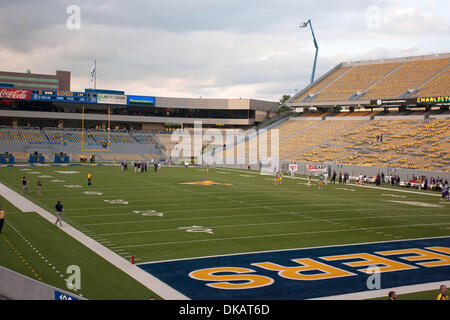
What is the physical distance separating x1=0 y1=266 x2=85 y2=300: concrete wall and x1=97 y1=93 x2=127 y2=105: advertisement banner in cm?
6787

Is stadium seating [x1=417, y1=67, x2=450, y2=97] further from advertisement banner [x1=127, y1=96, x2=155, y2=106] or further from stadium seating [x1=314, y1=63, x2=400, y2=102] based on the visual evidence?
advertisement banner [x1=127, y1=96, x2=155, y2=106]

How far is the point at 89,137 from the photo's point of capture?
229ft

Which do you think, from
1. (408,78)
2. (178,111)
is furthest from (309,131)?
(178,111)

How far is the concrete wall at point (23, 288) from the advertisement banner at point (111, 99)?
2672 inches

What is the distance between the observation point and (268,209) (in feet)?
73.5

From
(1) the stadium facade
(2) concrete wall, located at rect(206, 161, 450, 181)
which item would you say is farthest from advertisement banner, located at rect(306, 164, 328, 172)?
(1) the stadium facade

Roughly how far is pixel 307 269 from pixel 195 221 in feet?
23.9

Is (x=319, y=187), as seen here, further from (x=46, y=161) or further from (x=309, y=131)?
(x=46, y=161)

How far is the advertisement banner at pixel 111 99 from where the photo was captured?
244ft

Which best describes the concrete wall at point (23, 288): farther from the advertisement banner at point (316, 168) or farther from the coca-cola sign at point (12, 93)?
the coca-cola sign at point (12, 93)

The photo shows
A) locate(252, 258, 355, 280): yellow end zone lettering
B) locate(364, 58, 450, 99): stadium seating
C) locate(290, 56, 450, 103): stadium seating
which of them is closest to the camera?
locate(252, 258, 355, 280): yellow end zone lettering

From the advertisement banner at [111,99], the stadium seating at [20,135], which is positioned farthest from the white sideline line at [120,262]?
the advertisement banner at [111,99]

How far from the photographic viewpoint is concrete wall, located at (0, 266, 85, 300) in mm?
8320

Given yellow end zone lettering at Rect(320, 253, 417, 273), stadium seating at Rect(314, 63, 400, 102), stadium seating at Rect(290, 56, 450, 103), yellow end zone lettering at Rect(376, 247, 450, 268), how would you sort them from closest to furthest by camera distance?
yellow end zone lettering at Rect(320, 253, 417, 273) < yellow end zone lettering at Rect(376, 247, 450, 268) < stadium seating at Rect(290, 56, 450, 103) < stadium seating at Rect(314, 63, 400, 102)
